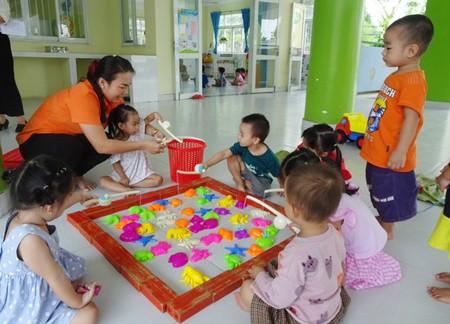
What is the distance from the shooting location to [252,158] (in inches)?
74.7

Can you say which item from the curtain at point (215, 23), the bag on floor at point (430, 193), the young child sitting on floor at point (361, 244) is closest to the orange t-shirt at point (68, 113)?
the young child sitting on floor at point (361, 244)

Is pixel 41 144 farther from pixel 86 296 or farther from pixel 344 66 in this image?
pixel 344 66

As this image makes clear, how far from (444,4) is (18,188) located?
6498mm

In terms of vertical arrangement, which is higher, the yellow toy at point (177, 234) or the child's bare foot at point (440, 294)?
the yellow toy at point (177, 234)

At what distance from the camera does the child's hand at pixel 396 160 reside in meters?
1.36

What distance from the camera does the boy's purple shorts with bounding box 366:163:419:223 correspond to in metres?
1.45

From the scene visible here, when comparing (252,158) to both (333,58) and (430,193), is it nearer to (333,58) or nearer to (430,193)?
(430,193)

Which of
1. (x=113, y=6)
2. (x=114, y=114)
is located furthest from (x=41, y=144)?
(x=113, y=6)

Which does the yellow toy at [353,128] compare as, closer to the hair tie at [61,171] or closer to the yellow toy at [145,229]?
the yellow toy at [145,229]

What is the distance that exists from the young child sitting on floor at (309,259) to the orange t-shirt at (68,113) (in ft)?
3.88

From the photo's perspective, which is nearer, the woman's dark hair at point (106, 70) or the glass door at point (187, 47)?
the woman's dark hair at point (106, 70)

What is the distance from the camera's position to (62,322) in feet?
3.07

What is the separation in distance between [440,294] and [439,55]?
5.63 meters

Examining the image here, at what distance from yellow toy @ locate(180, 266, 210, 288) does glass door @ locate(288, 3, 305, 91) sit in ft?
23.1
